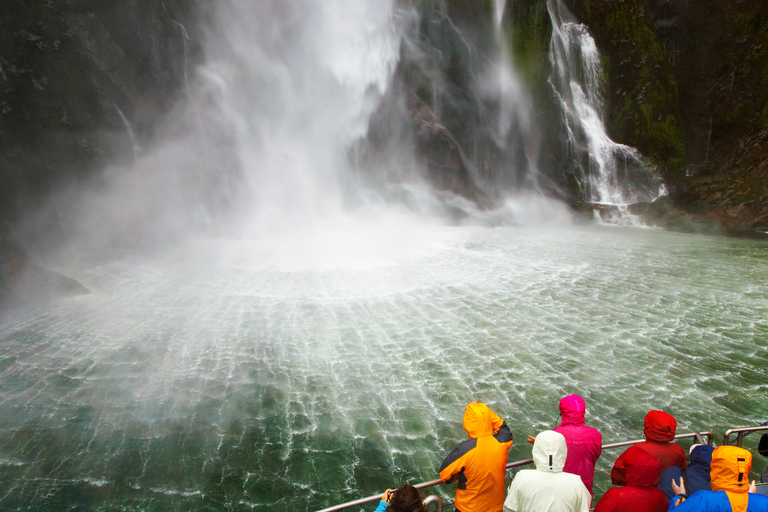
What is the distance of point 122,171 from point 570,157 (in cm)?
2543

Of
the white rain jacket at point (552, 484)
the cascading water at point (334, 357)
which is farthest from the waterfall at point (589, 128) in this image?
the white rain jacket at point (552, 484)

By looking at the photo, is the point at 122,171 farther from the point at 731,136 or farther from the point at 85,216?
the point at 731,136

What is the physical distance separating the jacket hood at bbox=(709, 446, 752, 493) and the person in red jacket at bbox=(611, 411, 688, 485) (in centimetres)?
82

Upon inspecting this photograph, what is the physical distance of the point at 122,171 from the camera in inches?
791

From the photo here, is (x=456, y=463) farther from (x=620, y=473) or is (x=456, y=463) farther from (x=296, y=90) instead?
(x=296, y=90)

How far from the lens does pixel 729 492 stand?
9.91 feet

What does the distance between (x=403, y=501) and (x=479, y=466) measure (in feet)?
2.49

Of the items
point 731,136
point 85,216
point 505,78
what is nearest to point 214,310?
point 85,216

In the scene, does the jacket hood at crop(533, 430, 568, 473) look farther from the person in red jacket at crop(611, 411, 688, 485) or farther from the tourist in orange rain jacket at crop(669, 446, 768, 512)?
the person in red jacket at crop(611, 411, 688, 485)

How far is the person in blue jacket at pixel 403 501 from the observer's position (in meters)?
3.33

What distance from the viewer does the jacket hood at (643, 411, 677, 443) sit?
3971 mm

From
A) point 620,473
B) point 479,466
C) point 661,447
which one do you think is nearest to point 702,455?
point 661,447

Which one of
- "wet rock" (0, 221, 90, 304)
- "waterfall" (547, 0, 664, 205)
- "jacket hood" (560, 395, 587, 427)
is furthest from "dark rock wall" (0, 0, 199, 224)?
"waterfall" (547, 0, 664, 205)

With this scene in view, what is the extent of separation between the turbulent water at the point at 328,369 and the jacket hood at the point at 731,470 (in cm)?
317
